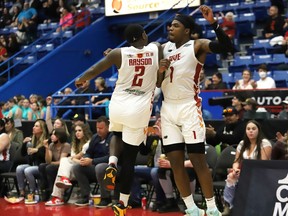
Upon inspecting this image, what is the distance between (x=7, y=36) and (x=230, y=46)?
15.3 m

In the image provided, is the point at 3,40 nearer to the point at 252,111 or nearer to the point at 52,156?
the point at 52,156

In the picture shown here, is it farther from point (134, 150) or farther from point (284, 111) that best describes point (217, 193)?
point (134, 150)

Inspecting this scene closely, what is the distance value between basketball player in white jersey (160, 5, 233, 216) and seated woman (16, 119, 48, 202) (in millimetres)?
→ 4513

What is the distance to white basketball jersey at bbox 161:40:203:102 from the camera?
6.84 meters

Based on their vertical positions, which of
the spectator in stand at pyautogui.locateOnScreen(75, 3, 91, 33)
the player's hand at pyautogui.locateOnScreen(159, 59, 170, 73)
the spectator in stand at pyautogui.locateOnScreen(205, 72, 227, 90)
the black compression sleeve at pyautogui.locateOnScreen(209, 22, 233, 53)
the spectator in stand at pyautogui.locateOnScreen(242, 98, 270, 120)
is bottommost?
the spectator in stand at pyautogui.locateOnScreen(242, 98, 270, 120)

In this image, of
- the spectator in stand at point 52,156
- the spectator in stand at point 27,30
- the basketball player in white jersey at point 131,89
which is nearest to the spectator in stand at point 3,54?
the spectator in stand at point 27,30

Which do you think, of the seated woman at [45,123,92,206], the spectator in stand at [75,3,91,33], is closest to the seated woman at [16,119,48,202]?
the seated woman at [45,123,92,206]

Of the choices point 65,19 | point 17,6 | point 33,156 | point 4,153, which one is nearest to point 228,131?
point 33,156

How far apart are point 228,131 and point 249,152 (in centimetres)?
118

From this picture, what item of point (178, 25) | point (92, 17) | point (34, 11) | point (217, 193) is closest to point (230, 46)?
point (178, 25)

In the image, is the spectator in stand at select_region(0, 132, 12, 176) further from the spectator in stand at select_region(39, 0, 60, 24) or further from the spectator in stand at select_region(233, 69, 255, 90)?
the spectator in stand at select_region(39, 0, 60, 24)

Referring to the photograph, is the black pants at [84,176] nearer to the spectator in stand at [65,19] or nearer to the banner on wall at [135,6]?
the banner on wall at [135,6]

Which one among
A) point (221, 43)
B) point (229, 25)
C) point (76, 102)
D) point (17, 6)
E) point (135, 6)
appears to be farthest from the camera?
→ point (17, 6)

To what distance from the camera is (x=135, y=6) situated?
18016 millimetres
